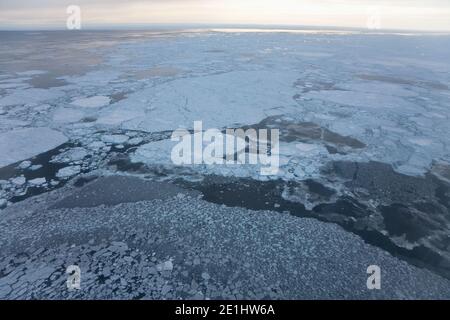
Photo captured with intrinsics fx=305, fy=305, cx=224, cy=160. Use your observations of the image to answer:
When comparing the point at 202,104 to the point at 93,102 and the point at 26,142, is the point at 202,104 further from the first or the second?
the point at 26,142

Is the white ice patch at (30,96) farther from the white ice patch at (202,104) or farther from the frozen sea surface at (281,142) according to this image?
the white ice patch at (202,104)

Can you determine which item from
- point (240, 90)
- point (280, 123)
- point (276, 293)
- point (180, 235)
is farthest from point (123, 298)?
point (240, 90)

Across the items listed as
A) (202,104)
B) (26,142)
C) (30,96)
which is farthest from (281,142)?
(30,96)

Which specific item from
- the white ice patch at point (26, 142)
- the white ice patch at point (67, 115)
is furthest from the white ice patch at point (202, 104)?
the white ice patch at point (26, 142)

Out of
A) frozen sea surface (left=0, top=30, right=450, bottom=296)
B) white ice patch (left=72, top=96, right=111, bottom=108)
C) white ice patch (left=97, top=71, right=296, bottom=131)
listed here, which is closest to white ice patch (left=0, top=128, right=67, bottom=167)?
frozen sea surface (left=0, top=30, right=450, bottom=296)

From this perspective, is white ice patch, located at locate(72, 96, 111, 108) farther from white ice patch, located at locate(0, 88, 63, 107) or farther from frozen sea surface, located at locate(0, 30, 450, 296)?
white ice patch, located at locate(0, 88, 63, 107)
